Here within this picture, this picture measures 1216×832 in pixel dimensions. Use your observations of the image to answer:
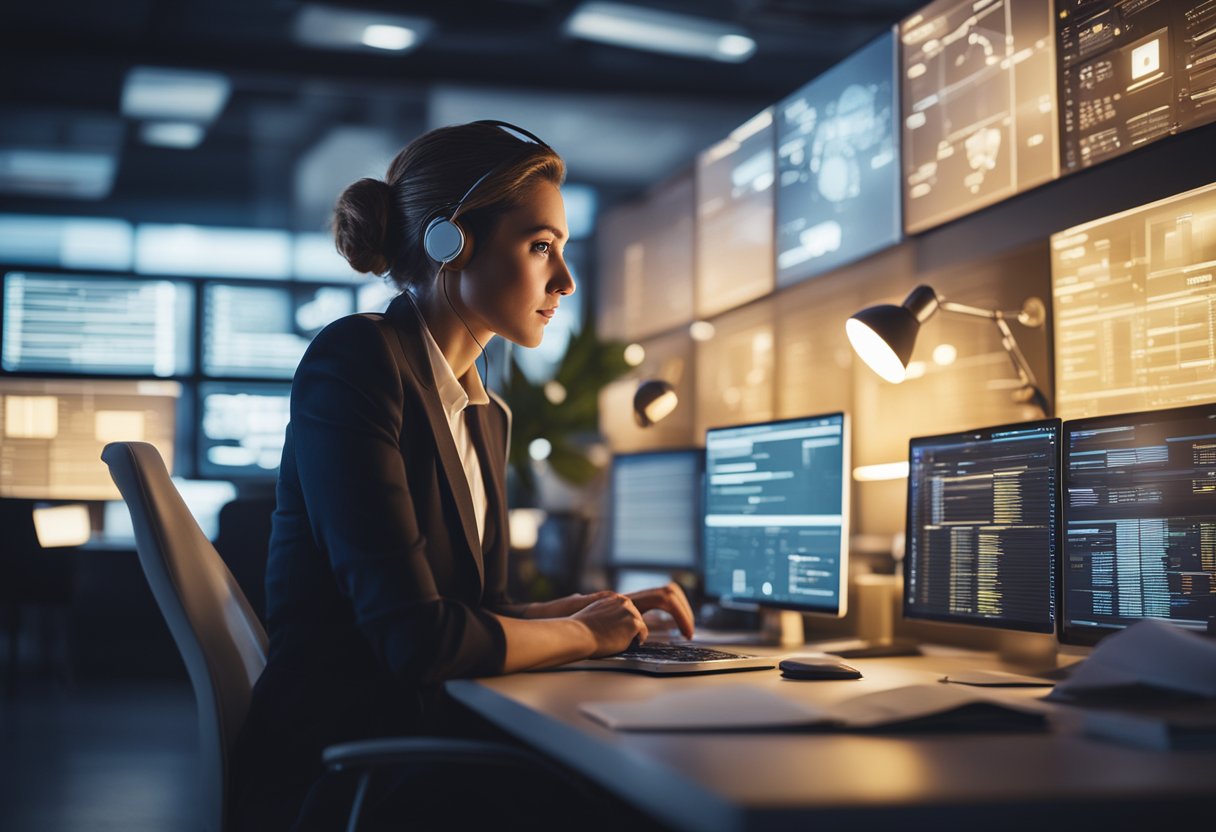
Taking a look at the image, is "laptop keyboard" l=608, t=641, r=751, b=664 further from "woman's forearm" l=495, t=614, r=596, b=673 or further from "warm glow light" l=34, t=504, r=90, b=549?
"warm glow light" l=34, t=504, r=90, b=549

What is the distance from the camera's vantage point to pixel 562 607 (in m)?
1.84

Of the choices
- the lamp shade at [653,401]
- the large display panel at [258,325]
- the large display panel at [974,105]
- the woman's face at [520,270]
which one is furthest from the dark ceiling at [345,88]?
the woman's face at [520,270]

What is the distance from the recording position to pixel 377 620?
1.25 meters

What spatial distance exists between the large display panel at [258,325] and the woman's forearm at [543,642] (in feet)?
17.0

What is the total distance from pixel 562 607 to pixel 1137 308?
1108mm

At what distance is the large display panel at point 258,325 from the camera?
6.38 m

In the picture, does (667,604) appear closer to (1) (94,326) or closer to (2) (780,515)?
(2) (780,515)

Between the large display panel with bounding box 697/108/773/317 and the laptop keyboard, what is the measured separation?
164cm

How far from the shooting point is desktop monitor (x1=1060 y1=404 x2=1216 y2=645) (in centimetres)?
133

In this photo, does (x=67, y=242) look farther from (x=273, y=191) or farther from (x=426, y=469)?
(x=426, y=469)

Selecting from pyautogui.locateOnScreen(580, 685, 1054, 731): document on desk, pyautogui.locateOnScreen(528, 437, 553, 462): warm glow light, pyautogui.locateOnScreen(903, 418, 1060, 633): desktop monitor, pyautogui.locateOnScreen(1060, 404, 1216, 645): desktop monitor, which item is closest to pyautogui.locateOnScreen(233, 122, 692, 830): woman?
pyautogui.locateOnScreen(580, 685, 1054, 731): document on desk

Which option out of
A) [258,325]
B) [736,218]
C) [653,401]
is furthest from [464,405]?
[258,325]

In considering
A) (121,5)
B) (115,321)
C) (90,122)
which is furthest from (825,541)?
(90,122)

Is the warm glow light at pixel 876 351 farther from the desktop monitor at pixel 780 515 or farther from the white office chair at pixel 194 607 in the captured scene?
the white office chair at pixel 194 607
